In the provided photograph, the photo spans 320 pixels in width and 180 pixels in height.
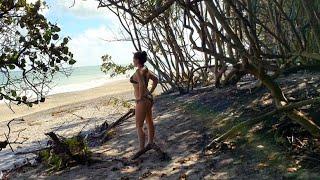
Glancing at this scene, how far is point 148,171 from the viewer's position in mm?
7227

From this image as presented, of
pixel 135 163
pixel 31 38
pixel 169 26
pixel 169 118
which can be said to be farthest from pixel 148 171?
pixel 169 26

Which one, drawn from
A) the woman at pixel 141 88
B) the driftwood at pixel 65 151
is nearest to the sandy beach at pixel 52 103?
the driftwood at pixel 65 151

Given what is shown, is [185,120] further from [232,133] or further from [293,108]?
[293,108]

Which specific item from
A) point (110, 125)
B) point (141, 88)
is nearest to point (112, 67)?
point (110, 125)

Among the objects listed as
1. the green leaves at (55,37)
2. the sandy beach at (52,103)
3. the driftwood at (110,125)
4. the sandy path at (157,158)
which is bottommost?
the sandy path at (157,158)

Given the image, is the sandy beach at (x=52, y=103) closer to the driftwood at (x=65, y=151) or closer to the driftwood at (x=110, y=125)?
the driftwood at (x=110, y=125)

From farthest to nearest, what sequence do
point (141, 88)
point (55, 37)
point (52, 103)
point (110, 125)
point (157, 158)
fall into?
point (52, 103) → point (110, 125) → point (157, 158) → point (141, 88) → point (55, 37)

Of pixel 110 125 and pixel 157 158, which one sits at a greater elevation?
pixel 110 125

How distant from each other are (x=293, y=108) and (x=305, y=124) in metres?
0.27

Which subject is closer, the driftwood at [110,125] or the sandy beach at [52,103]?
the driftwood at [110,125]

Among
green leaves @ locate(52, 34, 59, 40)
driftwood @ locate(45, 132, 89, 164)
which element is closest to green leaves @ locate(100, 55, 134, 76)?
driftwood @ locate(45, 132, 89, 164)

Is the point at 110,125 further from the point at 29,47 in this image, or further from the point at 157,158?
the point at 29,47

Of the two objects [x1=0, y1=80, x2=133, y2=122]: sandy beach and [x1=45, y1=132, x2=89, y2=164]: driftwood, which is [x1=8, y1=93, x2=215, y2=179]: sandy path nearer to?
[x1=45, y1=132, x2=89, y2=164]: driftwood

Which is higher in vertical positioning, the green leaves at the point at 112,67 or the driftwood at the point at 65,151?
the green leaves at the point at 112,67
